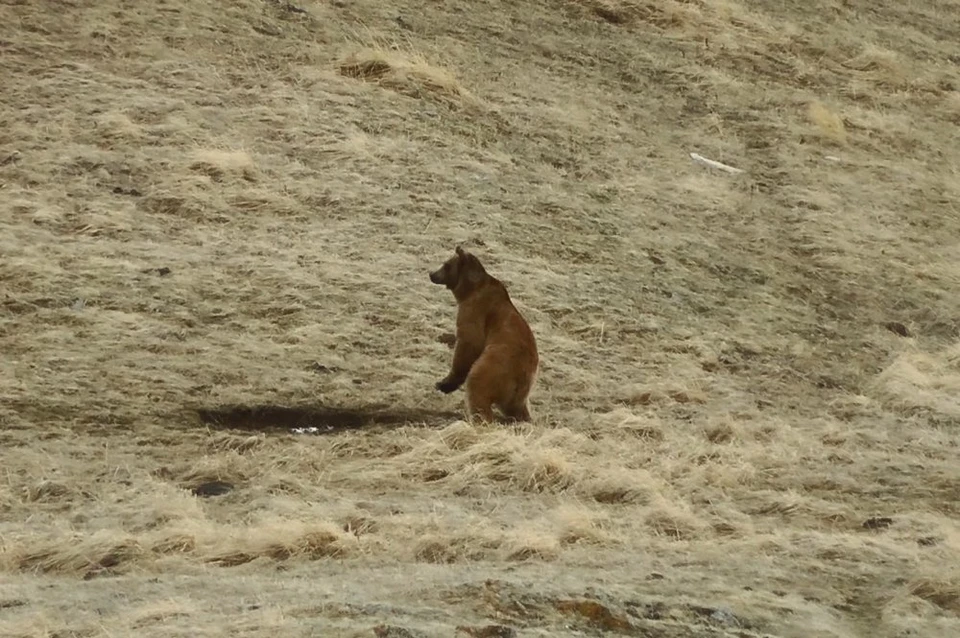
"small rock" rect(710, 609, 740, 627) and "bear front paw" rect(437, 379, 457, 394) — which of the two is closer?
"small rock" rect(710, 609, 740, 627)

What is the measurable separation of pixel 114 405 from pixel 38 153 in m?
4.39

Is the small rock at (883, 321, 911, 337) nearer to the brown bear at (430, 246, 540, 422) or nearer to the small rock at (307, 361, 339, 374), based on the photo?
the brown bear at (430, 246, 540, 422)

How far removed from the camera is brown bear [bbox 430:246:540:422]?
8.23 m

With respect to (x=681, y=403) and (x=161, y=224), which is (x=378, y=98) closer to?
(x=161, y=224)

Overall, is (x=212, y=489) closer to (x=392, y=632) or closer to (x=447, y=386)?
(x=447, y=386)

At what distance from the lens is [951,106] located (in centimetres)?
1820

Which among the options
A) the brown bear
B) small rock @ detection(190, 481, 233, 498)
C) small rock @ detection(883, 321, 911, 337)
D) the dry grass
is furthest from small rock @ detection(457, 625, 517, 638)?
small rock @ detection(883, 321, 911, 337)

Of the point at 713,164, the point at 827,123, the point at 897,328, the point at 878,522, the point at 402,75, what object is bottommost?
the point at 897,328

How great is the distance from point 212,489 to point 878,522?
12.6 feet

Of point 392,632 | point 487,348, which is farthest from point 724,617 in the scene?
point 487,348

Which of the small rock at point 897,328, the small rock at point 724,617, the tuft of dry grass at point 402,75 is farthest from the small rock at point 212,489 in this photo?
the tuft of dry grass at point 402,75

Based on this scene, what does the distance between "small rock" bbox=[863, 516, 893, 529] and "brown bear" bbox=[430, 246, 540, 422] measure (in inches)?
91.1

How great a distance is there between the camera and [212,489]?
23.9 feet

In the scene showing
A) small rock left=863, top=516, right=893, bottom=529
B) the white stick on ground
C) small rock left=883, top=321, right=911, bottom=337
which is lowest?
small rock left=883, top=321, right=911, bottom=337
